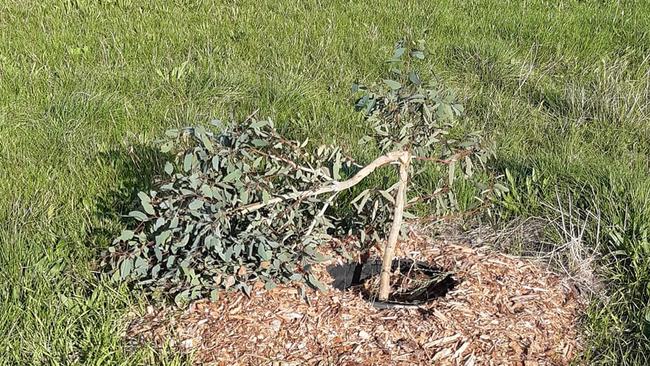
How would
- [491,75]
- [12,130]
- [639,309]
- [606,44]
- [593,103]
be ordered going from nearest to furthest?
[639,309], [12,130], [593,103], [491,75], [606,44]

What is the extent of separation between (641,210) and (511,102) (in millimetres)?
1645

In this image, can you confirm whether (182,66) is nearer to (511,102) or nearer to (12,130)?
(12,130)

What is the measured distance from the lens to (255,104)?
16.8ft

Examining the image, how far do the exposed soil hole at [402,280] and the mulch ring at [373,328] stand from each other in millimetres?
98

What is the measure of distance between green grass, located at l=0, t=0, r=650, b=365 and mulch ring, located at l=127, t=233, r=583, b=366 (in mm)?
168

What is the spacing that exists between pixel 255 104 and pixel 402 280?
201 centimetres

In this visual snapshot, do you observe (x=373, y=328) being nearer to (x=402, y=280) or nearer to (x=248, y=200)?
(x=402, y=280)

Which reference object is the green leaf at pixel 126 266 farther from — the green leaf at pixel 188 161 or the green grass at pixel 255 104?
the green leaf at pixel 188 161

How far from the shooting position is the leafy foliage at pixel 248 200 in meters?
3.01

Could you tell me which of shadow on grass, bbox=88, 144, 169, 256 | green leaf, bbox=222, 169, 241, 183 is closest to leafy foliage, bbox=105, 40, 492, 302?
green leaf, bbox=222, 169, 241, 183

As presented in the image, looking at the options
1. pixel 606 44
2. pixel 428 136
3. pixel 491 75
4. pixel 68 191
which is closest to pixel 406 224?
pixel 428 136

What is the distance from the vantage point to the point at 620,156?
15.5 feet

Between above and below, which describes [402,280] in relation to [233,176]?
below

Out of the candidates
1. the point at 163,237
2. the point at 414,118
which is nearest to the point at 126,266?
the point at 163,237
